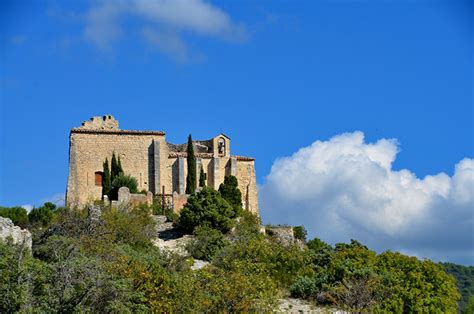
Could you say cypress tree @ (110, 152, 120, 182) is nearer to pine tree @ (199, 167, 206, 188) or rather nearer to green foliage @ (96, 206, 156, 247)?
pine tree @ (199, 167, 206, 188)

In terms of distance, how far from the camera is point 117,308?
31.8m

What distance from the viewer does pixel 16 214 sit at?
56.4m

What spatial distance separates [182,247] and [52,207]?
38.9 feet

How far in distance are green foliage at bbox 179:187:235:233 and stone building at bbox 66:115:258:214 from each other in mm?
4746

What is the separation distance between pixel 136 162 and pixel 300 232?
11425mm

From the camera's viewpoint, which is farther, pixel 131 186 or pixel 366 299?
pixel 131 186

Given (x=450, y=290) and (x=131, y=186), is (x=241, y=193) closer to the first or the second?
(x=131, y=186)

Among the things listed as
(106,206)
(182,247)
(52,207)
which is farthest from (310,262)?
(52,207)

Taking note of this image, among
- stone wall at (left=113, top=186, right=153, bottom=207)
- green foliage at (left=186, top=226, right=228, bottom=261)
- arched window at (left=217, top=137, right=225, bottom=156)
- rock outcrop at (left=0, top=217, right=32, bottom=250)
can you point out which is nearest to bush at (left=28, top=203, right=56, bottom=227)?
stone wall at (left=113, top=186, right=153, bottom=207)

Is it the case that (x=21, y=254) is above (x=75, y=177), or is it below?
below

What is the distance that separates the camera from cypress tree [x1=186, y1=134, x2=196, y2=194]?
6185cm

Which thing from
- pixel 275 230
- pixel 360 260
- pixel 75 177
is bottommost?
pixel 360 260

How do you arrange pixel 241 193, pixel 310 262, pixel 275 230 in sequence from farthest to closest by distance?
1. pixel 241 193
2. pixel 275 230
3. pixel 310 262

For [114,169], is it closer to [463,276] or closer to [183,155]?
[183,155]
